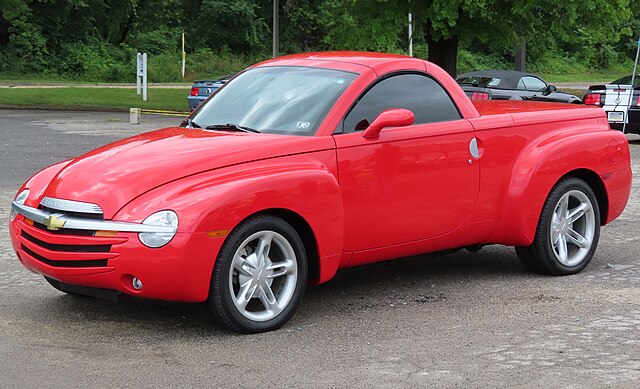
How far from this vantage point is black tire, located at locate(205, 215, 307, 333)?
19.2 feet

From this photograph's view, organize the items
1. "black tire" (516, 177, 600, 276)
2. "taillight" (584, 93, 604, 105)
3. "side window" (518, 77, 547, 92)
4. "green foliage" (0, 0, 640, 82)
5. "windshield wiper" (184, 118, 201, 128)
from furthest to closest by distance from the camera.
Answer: "green foliage" (0, 0, 640, 82) → "side window" (518, 77, 547, 92) → "taillight" (584, 93, 604, 105) → "black tire" (516, 177, 600, 276) → "windshield wiper" (184, 118, 201, 128)

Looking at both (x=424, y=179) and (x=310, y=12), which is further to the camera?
(x=310, y=12)

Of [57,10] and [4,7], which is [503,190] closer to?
[4,7]

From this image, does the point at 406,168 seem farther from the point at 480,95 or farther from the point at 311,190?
the point at 480,95

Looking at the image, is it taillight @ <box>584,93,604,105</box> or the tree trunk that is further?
the tree trunk

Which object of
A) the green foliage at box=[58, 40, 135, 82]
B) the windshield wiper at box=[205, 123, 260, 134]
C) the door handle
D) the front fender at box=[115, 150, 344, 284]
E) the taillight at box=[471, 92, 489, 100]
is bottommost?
the green foliage at box=[58, 40, 135, 82]

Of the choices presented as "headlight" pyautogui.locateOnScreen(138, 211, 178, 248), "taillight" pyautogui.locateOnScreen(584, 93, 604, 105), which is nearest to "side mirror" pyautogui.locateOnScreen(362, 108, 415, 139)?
"headlight" pyautogui.locateOnScreen(138, 211, 178, 248)

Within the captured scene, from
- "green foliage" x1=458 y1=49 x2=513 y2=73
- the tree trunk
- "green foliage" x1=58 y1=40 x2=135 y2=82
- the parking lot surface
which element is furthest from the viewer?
"green foliage" x1=458 y1=49 x2=513 y2=73

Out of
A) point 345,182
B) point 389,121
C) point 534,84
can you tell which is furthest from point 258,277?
point 534,84

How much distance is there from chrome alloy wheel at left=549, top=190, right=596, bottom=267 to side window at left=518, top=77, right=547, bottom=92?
18.0 meters

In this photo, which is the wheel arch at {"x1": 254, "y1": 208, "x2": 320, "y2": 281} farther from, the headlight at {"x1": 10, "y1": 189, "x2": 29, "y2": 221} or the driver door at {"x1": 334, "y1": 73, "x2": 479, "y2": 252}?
the headlight at {"x1": 10, "y1": 189, "x2": 29, "y2": 221}

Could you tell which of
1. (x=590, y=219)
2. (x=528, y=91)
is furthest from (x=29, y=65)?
(x=590, y=219)

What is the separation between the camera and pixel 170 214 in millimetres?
5699

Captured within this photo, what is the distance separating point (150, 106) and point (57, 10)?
66.9ft
